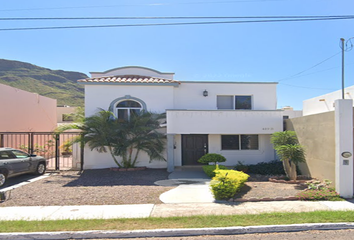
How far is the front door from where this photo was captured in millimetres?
11977

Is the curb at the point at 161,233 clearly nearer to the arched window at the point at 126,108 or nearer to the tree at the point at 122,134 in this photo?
the tree at the point at 122,134

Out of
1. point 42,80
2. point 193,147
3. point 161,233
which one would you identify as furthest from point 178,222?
point 42,80

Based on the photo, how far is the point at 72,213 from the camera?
5336 mm

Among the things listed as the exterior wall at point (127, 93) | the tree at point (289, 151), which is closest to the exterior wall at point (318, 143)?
the tree at point (289, 151)

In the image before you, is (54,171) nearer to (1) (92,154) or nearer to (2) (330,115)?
(1) (92,154)

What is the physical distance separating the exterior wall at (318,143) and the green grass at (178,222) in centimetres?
263

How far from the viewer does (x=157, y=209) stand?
5523 mm

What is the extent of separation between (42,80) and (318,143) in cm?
7744

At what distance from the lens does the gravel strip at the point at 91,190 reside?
6241mm

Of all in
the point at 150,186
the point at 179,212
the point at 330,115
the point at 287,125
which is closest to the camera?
the point at 179,212

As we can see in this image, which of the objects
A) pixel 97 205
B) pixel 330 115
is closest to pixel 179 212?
pixel 97 205

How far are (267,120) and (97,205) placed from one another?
345 inches

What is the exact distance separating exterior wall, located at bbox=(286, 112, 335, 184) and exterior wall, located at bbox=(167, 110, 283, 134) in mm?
1525

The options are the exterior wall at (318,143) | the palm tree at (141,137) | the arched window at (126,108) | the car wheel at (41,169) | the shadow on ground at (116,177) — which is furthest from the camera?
the arched window at (126,108)
